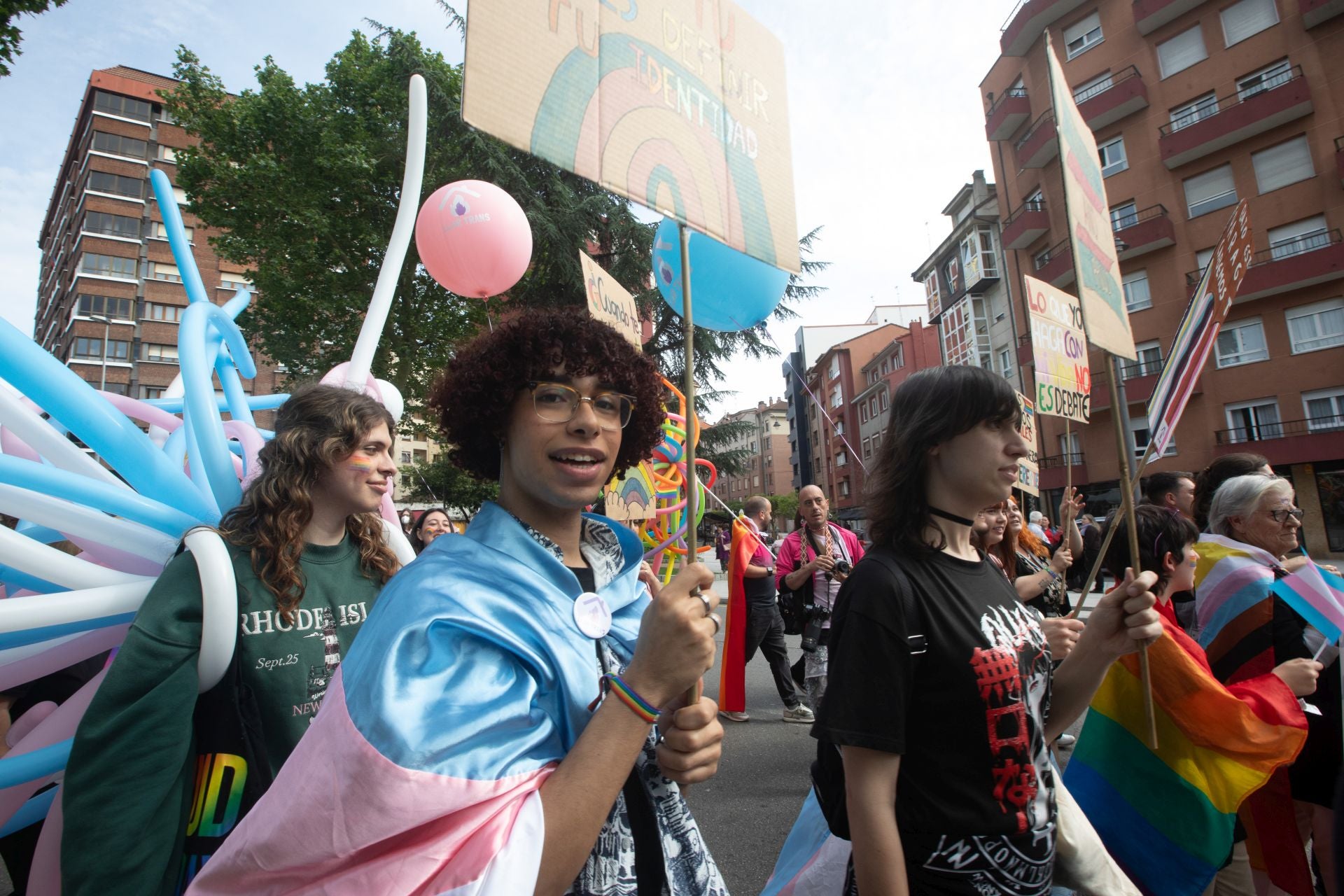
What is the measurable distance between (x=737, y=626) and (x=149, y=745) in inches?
185

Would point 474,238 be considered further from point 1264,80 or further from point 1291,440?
point 1264,80

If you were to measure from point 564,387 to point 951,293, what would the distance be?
37487 mm

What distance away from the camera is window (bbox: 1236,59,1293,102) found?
20.3 metres

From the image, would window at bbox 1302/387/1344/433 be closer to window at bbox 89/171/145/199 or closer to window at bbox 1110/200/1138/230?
window at bbox 1110/200/1138/230

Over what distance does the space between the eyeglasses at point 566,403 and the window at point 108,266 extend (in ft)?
173

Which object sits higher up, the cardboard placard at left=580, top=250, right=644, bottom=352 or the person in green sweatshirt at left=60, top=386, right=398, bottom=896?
the cardboard placard at left=580, top=250, right=644, bottom=352

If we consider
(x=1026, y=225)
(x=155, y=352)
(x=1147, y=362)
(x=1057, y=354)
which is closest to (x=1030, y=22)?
(x=1026, y=225)

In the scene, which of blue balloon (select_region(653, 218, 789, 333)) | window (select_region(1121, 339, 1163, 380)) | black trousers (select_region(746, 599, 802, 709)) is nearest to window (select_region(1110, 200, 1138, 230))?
window (select_region(1121, 339, 1163, 380))

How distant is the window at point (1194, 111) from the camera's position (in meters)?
21.7

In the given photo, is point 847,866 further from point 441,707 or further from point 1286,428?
point 1286,428

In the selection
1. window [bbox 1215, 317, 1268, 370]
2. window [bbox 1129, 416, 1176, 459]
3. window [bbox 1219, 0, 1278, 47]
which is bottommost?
window [bbox 1129, 416, 1176, 459]

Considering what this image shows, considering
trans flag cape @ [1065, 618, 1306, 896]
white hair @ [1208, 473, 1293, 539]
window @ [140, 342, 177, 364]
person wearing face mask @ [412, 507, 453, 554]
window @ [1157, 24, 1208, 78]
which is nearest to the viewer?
trans flag cape @ [1065, 618, 1306, 896]

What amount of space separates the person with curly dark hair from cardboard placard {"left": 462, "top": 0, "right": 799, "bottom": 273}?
1.25 feet

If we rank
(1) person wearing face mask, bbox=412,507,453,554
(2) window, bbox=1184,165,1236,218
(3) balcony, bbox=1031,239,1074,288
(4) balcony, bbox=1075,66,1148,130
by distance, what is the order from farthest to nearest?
1. (3) balcony, bbox=1031,239,1074,288
2. (4) balcony, bbox=1075,66,1148,130
3. (2) window, bbox=1184,165,1236,218
4. (1) person wearing face mask, bbox=412,507,453,554
